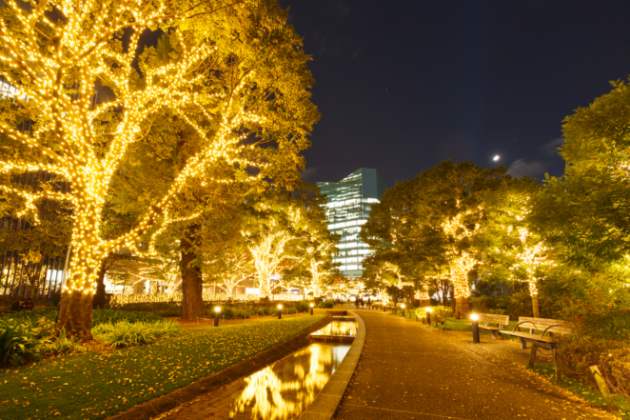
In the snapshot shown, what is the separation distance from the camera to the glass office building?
155000 millimetres

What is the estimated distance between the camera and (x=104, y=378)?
602 centimetres

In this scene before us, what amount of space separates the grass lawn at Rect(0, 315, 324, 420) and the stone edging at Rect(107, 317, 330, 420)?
0.15 metres

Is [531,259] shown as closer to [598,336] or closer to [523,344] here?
[523,344]

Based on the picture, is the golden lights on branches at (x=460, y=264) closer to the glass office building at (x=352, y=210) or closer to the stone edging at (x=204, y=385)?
the stone edging at (x=204, y=385)

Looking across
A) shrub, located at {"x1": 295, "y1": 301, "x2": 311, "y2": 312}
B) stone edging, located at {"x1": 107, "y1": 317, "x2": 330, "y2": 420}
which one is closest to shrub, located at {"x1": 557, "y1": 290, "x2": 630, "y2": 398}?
stone edging, located at {"x1": 107, "y1": 317, "x2": 330, "y2": 420}

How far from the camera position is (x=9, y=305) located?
22.5 meters

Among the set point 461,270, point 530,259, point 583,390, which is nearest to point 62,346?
point 583,390

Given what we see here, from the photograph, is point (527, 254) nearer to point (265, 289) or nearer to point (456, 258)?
point (456, 258)

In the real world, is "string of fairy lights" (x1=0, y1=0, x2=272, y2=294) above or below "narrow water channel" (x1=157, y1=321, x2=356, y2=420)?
above

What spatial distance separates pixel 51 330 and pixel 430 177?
82.0 feet

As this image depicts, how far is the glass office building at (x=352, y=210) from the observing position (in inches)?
6102

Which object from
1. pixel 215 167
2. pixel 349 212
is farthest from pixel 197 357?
pixel 349 212

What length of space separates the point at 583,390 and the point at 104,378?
905cm

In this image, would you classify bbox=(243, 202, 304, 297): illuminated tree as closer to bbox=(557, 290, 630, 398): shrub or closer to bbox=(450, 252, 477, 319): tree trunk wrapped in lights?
bbox=(450, 252, 477, 319): tree trunk wrapped in lights
